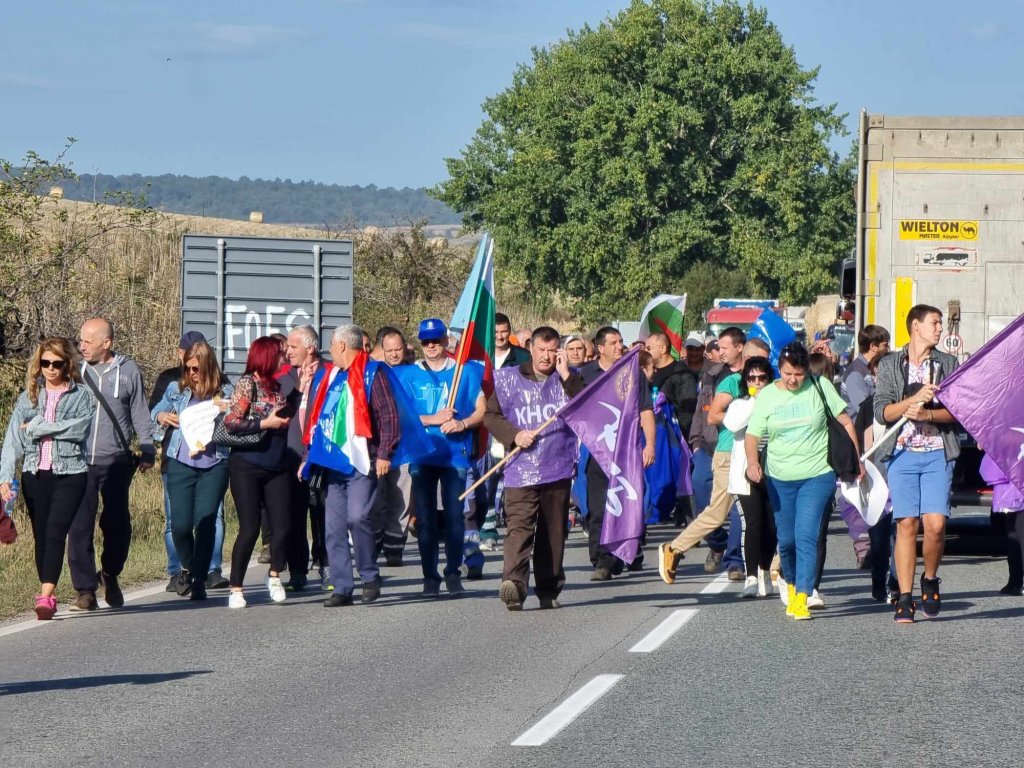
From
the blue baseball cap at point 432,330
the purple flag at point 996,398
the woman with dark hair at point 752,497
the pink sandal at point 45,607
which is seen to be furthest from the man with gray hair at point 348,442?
the purple flag at point 996,398

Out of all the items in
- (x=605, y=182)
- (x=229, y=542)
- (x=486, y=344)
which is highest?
(x=605, y=182)

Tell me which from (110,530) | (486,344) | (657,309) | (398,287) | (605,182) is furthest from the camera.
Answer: (605,182)

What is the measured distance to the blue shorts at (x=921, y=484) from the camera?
34.9 ft

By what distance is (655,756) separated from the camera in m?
6.90

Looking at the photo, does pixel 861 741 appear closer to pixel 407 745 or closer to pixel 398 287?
pixel 407 745

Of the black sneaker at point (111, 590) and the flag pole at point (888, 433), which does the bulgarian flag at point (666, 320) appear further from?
the black sneaker at point (111, 590)

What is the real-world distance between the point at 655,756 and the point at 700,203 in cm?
5528

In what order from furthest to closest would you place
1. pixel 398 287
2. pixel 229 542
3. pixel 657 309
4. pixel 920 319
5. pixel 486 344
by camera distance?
1. pixel 398 287
2. pixel 657 309
3. pixel 229 542
4. pixel 486 344
5. pixel 920 319

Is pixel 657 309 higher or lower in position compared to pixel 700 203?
lower

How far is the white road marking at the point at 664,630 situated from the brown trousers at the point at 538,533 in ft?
2.75

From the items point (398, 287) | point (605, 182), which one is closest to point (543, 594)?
point (398, 287)

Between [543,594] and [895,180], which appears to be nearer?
[543,594]

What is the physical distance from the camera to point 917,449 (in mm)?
10688

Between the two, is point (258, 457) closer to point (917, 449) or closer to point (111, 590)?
point (111, 590)
